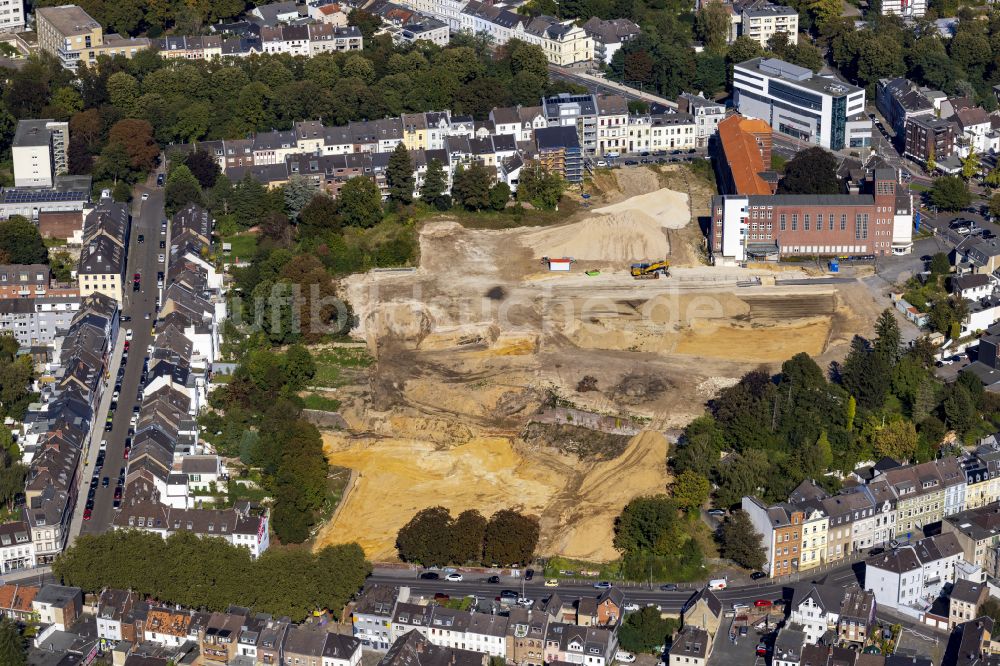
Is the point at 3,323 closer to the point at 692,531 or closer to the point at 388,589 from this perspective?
the point at 388,589

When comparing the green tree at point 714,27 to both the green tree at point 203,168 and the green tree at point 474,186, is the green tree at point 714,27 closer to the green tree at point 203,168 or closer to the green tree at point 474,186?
the green tree at point 474,186

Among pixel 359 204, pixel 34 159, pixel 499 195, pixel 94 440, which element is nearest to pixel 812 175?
pixel 499 195

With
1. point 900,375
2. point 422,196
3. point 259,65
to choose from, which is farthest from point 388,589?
point 259,65

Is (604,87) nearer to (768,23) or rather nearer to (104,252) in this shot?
(768,23)

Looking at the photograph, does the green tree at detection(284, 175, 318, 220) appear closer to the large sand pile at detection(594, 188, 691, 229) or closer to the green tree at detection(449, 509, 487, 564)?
the large sand pile at detection(594, 188, 691, 229)

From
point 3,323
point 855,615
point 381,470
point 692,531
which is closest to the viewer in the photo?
point 855,615

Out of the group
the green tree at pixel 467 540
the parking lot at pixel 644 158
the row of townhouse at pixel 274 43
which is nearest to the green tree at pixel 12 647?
the green tree at pixel 467 540

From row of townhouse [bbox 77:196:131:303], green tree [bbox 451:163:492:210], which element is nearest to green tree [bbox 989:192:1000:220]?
green tree [bbox 451:163:492:210]
